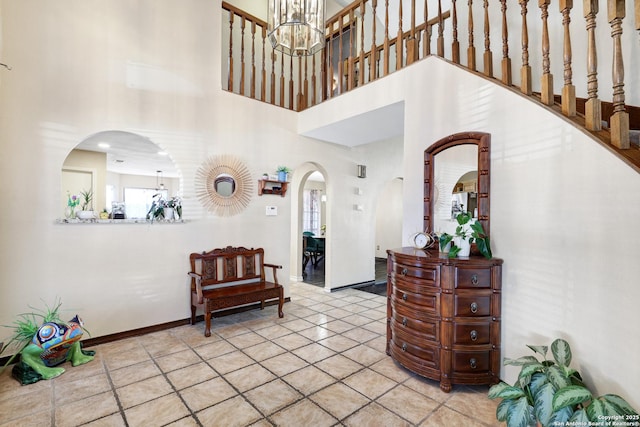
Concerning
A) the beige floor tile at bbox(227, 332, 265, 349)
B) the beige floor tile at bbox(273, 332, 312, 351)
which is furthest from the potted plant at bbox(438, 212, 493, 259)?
the beige floor tile at bbox(227, 332, 265, 349)

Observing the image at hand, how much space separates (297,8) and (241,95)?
6.27ft

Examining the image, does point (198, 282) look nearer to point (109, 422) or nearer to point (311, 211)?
point (109, 422)

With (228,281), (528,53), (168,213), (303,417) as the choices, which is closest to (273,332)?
(228,281)

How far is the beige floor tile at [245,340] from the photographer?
3115mm

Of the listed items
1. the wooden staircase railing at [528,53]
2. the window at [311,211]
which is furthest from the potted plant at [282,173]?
the window at [311,211]

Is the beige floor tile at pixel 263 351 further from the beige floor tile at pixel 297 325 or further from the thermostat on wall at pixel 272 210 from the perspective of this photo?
the thermostat on wall at pixel 272 210

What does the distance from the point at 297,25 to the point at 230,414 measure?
118 inches

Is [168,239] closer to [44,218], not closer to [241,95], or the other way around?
[44,218]

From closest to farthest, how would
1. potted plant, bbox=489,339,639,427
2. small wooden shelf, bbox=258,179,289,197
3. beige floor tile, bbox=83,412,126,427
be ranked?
potted plant, bbox=489,339,639,427 < beige floor tile, bbox=83,412,126,427 < small wooden shelf, bbox=258,179,289,197

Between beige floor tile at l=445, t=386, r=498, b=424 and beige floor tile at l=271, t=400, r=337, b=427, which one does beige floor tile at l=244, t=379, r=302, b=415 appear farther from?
beige floor tile at l=445, t=386, r=498, b=424

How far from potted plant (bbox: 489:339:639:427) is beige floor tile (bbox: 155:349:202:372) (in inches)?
93.7

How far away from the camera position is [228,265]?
3.92 metres

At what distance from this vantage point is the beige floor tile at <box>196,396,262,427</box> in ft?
6.35

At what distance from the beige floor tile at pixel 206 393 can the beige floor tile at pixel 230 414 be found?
65mm
